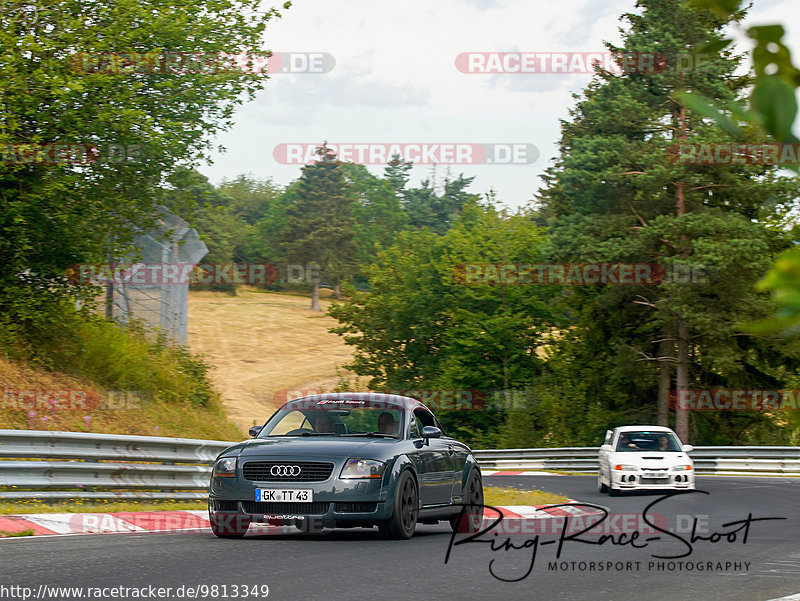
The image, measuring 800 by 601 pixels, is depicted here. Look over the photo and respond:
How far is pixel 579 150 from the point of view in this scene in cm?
4462

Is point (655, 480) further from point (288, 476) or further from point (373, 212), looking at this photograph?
point (373, 212)

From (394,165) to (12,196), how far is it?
489 ft

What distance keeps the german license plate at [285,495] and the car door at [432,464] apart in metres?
1.55

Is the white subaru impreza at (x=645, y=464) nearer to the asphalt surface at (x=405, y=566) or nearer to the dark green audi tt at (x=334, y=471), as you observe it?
the asphalt surface at (x=405, y=566)

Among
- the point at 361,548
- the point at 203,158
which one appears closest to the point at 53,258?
the point at 203,158

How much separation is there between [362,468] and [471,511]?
3067mm

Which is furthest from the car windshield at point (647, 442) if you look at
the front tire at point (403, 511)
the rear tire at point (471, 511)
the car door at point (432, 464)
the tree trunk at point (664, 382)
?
the tree trunk at point (664, 382)

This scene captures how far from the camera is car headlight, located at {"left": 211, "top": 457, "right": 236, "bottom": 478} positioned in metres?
10.8

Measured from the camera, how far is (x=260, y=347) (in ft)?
314

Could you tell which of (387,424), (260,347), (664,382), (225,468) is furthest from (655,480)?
(260,347)

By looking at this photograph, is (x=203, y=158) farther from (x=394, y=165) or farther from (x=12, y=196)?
(x=394, y=165)

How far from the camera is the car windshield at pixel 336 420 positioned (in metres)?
11.9

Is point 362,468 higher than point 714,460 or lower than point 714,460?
higher

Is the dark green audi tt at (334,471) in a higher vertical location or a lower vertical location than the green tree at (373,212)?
lower
